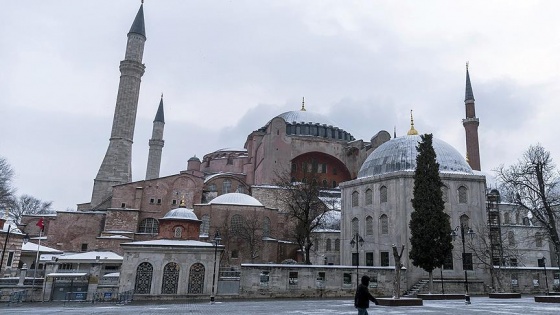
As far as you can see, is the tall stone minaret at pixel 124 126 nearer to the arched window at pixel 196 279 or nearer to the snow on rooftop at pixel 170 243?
the snow on rooftop at pixel 170 243

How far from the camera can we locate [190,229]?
970 inches

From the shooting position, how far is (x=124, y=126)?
4350 cm

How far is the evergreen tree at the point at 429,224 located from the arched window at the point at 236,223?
50.8 feet

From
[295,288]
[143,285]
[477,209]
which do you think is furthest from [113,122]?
[477,209]

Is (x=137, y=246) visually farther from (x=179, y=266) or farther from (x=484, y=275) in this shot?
(x=484, y=275)

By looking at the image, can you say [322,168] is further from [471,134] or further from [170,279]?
[170,279]

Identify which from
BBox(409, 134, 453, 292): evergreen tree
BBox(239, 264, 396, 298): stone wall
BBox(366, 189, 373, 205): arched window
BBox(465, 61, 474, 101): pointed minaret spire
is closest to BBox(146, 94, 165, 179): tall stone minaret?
BBox(366, 189, 373, 205): arched window

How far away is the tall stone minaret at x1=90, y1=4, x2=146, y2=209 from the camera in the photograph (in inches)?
1652

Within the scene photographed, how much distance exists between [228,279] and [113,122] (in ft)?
93.6

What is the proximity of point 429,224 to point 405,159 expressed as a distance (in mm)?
7503

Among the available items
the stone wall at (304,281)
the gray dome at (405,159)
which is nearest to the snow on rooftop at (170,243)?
the stone wall at (304,281)

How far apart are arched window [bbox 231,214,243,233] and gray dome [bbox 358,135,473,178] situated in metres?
10.2

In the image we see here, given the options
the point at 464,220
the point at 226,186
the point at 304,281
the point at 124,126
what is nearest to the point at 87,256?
the point at 304,281

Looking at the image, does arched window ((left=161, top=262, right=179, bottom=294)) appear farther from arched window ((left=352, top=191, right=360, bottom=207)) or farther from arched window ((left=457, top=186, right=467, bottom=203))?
arched window ((left=457, top=186, right=467, bottom=203))
